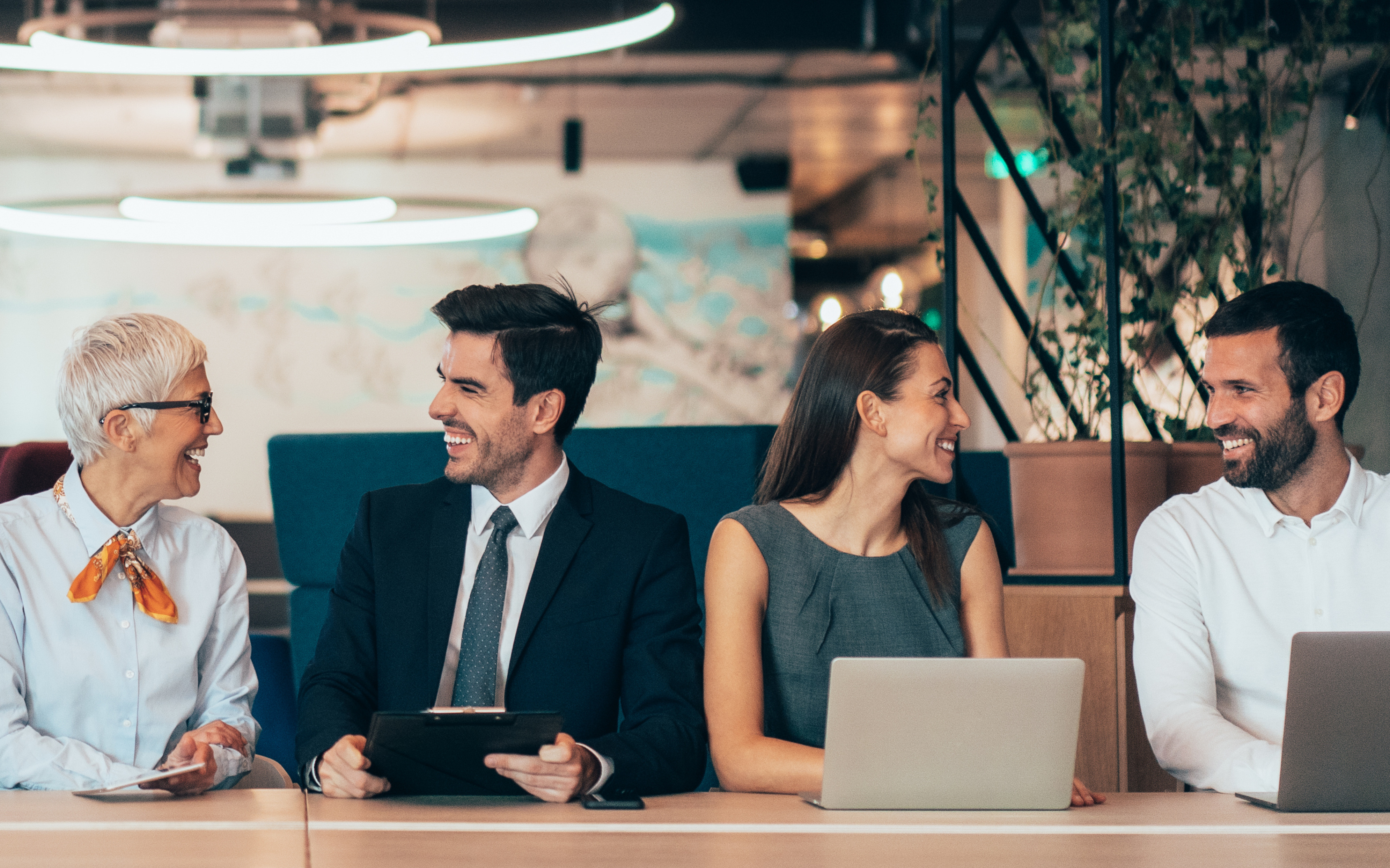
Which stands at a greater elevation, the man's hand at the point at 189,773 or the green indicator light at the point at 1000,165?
the green indicator light at the point at 1000,165

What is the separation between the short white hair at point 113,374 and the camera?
84.7 inches

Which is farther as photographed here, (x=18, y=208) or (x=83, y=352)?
(x=18, y=208)

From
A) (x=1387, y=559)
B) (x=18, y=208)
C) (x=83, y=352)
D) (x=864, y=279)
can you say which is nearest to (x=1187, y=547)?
(x=1387, y=559)

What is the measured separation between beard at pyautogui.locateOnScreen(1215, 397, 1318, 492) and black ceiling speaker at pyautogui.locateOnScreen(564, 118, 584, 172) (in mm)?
6388

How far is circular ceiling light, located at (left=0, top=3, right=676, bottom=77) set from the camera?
4.66m

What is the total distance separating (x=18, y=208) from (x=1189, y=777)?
8.31 m

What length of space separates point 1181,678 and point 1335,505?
44 cm

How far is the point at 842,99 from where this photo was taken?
8.09m

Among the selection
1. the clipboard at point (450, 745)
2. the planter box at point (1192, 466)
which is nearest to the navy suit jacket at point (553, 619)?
the clipboard at point (450, 745)

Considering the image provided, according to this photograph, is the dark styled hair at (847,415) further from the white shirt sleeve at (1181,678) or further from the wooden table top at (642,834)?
the wooden table top at (642,834)

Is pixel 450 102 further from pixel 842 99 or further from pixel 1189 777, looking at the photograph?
pixel 1189 777

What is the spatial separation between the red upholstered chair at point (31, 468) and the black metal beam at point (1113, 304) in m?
2.10

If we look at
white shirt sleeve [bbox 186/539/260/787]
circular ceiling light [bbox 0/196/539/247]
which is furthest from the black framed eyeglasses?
circular ceiling light [bbox 0/196/539/247]

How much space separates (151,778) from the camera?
1.69m
